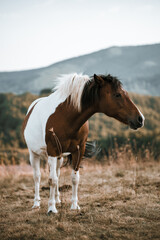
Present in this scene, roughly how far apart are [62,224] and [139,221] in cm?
106

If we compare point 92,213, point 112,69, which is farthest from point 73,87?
point 112,69

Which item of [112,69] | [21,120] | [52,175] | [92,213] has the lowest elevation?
[21,120]

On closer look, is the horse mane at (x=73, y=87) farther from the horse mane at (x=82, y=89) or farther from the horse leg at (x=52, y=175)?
the horse leg at (x=52, y=175)

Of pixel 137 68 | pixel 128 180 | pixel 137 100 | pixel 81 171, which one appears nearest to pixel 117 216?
pixel 128 180

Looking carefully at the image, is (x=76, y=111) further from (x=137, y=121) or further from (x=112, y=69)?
(x=112, y=69)

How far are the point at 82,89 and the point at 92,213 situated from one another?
6.35ft

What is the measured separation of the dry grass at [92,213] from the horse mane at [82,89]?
3.88 feet

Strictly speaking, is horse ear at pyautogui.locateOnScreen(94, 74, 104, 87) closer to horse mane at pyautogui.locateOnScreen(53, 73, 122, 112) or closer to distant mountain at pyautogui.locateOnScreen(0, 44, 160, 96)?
horse mane at pyautogui.locateOnScreen(53, 73, 122, 112)

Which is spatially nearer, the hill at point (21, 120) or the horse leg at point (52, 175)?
the horse leg at point (52, 175)

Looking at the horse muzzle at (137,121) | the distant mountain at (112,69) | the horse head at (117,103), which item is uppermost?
the distant mountain at (112,69)

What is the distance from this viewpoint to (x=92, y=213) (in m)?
3.70

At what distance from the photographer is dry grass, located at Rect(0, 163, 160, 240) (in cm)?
288

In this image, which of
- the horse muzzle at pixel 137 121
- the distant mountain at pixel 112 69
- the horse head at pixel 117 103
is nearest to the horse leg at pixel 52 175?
the horse head at pixel 117 103

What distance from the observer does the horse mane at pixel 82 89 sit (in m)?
3.59
